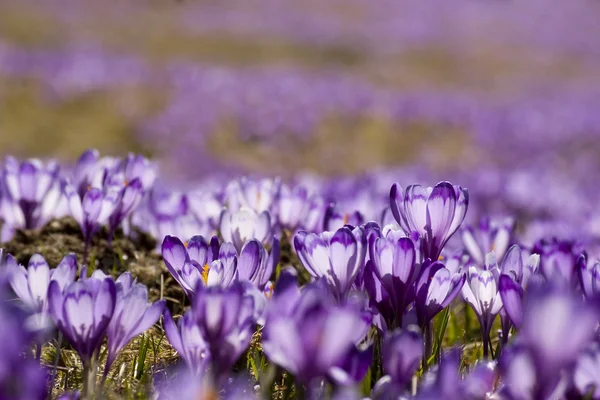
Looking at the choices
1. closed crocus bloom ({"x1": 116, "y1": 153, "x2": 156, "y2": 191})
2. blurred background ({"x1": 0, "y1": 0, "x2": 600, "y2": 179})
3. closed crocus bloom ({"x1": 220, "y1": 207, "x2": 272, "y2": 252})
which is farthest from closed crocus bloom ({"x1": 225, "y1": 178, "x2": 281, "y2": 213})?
blurred background ({"x1": 0, "y1": 0, "x2": 600, "y2": 179})

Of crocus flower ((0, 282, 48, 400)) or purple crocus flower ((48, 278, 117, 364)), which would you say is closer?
crocus flower ((0, 282, 48, 400))

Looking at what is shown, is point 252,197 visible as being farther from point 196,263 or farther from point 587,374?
point 587,374

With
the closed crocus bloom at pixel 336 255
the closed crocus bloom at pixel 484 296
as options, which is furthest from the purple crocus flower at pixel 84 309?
the closed crocus bloom at pixel 484 296

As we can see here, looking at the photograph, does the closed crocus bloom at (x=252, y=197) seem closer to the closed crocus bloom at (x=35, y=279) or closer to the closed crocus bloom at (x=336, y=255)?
the closed crocus bloom at (x=336, y=255)

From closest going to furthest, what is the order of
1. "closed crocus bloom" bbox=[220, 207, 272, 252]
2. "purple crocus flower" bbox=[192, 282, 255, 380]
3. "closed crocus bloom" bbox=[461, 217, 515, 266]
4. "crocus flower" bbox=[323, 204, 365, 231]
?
"purple crocus flower" bbox=[192, 282, 255, 380]
"closed crocus bloom" bbox=[220, 207, 272, 252]
"crocus flower" bbox=[323, 204, 365, 231]
"closed crocus bloom" bbox=[461, 217, 515, 266]

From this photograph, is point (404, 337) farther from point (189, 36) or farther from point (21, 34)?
point (189, 36)

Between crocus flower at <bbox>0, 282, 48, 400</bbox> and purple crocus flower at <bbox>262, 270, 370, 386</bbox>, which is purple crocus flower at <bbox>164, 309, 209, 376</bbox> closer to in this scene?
purple crocus flower at <bbox>262, 270, 370, 386</bbox>

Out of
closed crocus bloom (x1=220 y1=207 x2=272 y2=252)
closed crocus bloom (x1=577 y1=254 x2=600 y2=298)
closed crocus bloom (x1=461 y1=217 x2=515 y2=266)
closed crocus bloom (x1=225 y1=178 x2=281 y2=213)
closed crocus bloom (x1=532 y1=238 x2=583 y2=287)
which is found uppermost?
closed crocus bloom (x1=225 y1=178 x2=281 y2=213)
